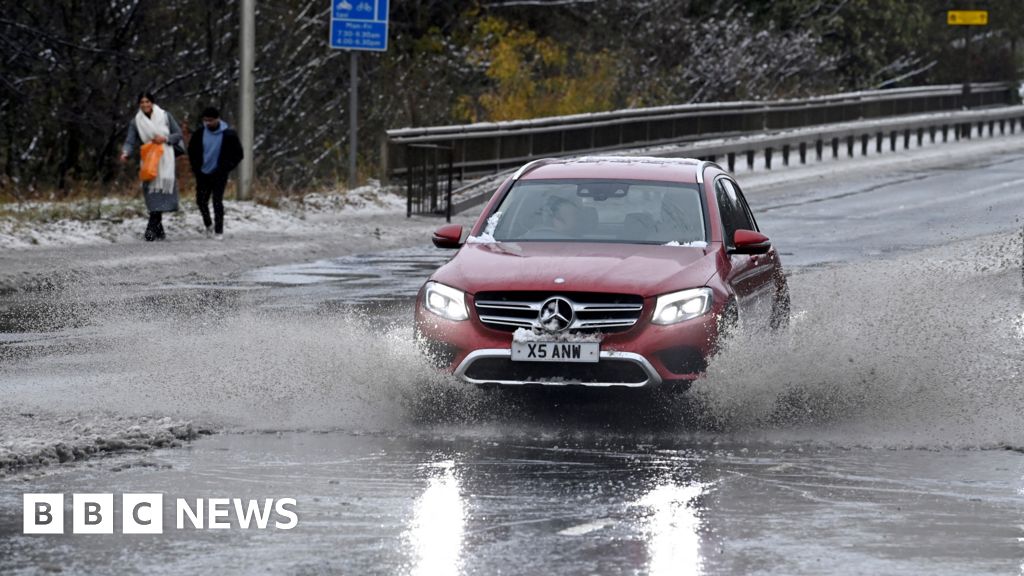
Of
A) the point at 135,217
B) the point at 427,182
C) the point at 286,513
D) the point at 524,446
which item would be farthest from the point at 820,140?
the point at 286,513

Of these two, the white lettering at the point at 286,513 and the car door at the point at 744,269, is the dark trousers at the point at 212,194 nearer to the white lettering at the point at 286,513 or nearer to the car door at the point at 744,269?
the car door at the point at 744,269

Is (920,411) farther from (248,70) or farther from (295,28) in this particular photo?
(295,28)

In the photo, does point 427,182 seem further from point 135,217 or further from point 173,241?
point 173,241

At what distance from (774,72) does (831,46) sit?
6.76 metres

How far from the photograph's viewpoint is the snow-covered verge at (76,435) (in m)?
9.16

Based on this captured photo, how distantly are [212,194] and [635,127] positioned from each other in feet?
57.8

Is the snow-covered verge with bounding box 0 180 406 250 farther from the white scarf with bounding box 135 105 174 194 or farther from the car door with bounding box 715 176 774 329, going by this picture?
the car door with bounding box 715 176 774 329

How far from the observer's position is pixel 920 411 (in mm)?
11258

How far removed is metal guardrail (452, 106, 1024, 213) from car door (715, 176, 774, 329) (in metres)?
16.3

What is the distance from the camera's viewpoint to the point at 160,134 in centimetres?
2250

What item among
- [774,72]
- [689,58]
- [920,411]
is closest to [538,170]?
[920,411]

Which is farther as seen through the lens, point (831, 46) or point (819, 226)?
point (831, 46)

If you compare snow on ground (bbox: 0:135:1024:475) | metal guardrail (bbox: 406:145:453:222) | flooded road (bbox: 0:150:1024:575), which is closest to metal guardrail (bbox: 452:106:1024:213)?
metal guardrail (bbox: 406:145:453:222)

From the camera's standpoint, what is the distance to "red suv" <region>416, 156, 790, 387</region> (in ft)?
34.4
